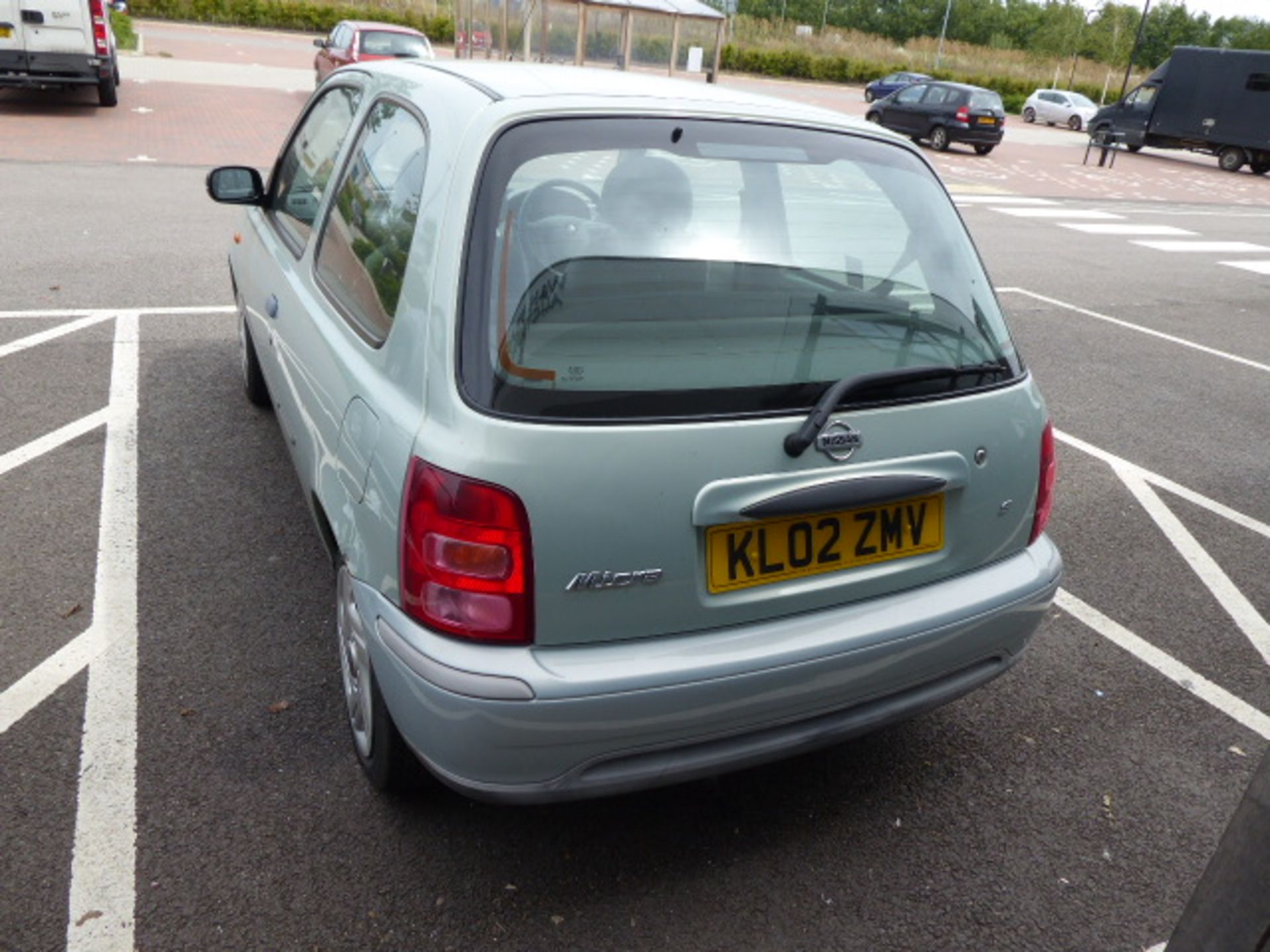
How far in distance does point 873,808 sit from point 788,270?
142 cm

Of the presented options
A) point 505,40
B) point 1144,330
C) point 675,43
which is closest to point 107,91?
point 505,40

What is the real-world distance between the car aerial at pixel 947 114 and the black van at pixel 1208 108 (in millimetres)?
6197

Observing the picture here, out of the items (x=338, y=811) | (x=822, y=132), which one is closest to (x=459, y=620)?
(x=338, y=811)

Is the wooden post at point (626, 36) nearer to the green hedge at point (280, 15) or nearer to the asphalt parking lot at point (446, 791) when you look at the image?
the asphalt parking lot at point (446, 791)

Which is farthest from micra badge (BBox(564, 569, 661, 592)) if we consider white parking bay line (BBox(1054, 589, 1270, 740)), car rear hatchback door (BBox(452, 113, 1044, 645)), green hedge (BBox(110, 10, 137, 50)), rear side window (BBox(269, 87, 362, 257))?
green hedge (BBox(110, 10, 137, 50))

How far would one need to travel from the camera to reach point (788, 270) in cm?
252

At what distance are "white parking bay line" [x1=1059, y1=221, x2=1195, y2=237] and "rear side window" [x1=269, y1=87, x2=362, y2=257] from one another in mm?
12865

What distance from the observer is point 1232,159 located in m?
28.3

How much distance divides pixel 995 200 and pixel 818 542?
16544 millimetres

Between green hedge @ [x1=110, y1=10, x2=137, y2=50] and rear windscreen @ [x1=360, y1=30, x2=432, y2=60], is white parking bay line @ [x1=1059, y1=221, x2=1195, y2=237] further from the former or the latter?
green hedge @ [x1=110, y1=10, x2=137, y2=50]

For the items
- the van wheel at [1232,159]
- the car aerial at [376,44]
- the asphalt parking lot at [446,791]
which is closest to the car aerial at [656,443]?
the asphalt parking lot at [446,791]

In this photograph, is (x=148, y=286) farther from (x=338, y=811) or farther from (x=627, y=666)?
(x=627, y=666)

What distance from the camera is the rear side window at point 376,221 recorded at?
246cm

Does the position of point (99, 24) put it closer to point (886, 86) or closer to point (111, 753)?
point (111, 753)
